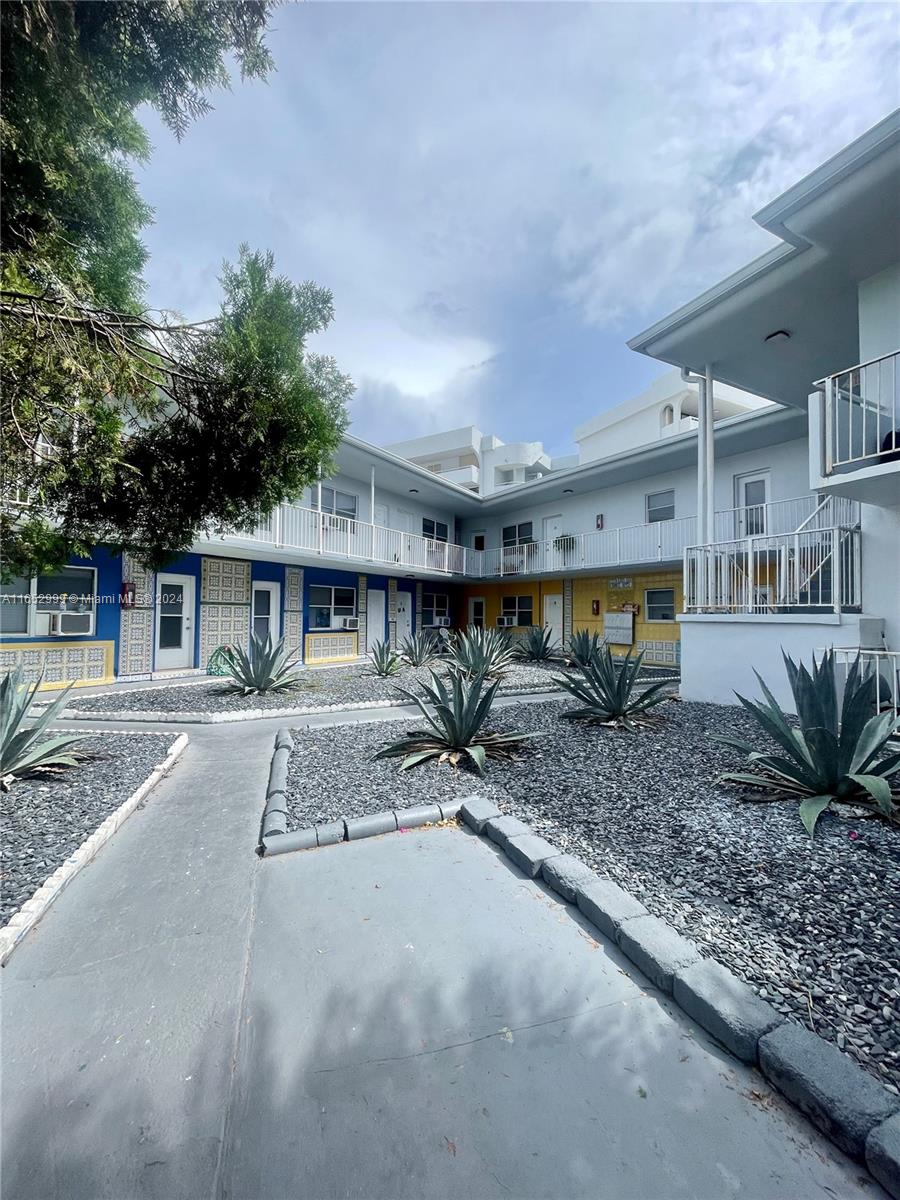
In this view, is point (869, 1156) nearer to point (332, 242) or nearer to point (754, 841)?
point (754, 841)

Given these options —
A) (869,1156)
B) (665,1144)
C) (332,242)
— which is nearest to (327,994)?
(665,1144)

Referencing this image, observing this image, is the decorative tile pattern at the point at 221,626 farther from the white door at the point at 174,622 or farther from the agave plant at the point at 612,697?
the agave plant at the point at 612,697

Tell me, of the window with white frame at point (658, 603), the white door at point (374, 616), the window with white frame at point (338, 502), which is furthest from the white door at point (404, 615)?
the window with white frame at point (658, 603)

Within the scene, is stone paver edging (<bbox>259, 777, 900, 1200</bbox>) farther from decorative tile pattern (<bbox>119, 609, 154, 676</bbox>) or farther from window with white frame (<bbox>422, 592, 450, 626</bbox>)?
window with white frame (<bbox>422, 592, 450, 626</bbox>)

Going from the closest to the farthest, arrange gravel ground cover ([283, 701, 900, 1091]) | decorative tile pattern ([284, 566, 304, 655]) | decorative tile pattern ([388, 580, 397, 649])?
1. gravel ground cover ([283, 701, 900, 1091])
2. decorative tile pattern ([284, 566, 304, 655])
3. decorative tile pattern ([388, 580, 397, 649])

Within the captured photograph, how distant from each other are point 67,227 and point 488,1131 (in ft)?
19.2

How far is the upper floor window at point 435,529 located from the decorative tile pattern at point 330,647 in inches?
192

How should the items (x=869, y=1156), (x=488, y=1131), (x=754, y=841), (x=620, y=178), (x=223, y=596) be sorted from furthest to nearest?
(x=223, y=596)
(x=620, y=178)
(x=754, y=841)
(x=488, y=1131)
(x=869, y=1156)

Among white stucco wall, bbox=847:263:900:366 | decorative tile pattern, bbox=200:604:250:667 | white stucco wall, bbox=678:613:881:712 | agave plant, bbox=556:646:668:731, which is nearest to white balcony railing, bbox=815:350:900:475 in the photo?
white stucco wall, bbox=847:263:900:366

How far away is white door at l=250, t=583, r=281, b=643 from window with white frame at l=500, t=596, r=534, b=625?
8.41 metres

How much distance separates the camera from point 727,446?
40.0 ft

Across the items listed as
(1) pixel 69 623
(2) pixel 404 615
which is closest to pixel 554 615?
(2) pixel 404 615

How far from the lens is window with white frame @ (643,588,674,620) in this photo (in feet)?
45.6

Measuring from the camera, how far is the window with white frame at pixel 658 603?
13898 mm
